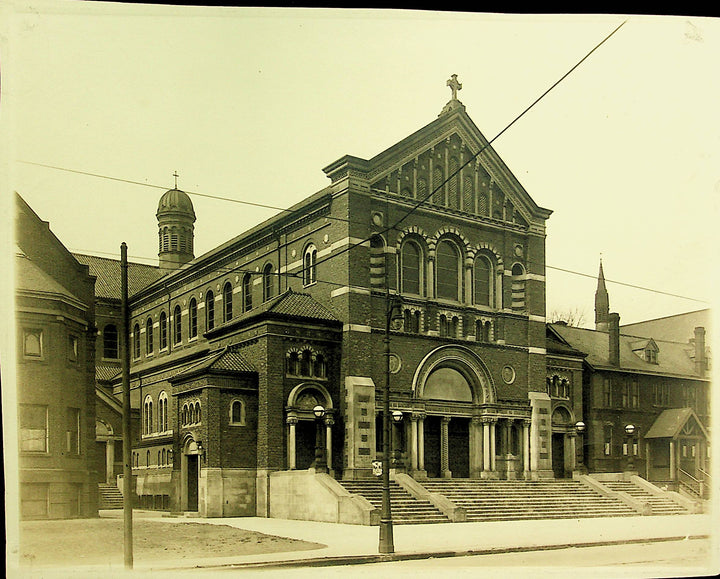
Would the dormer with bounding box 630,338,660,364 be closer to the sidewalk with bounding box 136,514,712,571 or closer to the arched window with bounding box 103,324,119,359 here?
the sidewalk with bounding box 136,514,712,571

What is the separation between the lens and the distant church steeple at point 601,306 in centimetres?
2855

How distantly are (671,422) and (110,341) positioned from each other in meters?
19.3

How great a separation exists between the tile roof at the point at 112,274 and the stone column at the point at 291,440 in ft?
23.5

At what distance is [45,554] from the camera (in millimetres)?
17891

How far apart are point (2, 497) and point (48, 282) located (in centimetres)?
532

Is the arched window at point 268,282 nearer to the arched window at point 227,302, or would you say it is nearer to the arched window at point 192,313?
the arched window at point 227,302

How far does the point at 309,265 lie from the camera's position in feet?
110

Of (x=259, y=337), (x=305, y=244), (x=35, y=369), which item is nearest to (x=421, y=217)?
(x=305, y=244)

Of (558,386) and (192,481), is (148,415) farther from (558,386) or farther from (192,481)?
(558,386)

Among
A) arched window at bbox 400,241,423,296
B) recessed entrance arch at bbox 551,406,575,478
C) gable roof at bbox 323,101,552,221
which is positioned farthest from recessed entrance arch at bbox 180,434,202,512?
recessed entrance arch at bbox 551,406,575,478

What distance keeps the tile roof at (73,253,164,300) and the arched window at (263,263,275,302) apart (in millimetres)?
4060

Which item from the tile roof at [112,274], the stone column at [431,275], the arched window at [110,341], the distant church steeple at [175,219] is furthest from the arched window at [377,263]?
the arched window at [110,341]

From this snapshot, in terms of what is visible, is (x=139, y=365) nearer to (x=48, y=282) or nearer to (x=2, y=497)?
(x=48, y=282)

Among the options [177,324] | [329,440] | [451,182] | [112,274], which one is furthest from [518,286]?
[112,274]
